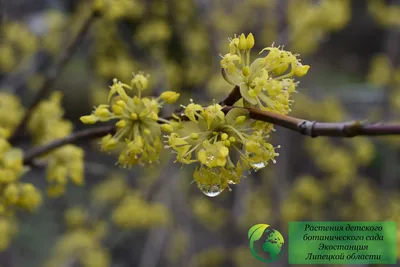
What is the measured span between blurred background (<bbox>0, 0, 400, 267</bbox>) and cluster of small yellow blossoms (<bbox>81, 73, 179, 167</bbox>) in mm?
1489

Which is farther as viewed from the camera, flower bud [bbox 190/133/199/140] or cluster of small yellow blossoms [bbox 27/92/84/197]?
cluster of small yellow blossoms [bbox 27/92/84/197]

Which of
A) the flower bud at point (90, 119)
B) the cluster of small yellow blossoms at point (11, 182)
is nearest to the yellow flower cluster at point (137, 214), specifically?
the cluster of small yellow blossoms at point (11, 182)

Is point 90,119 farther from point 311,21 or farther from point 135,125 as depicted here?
point 311,21

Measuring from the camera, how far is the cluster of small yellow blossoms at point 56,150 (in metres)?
1.36

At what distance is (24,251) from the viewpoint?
10.8 feet

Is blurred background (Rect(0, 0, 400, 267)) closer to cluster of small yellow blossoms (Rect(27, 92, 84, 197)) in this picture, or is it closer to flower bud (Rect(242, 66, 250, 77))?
cluster of small yellow blossoms (Rect(27, 92, 84, 197))

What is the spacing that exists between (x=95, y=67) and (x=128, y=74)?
356mm

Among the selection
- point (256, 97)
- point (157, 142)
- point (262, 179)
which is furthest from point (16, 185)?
point (262, 179)

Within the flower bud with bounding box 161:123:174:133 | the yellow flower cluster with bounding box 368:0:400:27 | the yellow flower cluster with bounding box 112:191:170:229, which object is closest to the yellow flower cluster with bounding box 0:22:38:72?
the yellow flower cluster with bounding box 112:191:170:229

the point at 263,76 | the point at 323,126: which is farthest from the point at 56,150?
the point at 323,126

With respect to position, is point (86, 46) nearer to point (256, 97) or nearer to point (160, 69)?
point (160, 69)

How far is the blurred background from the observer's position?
274 cm

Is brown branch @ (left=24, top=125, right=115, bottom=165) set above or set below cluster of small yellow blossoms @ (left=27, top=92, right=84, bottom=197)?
below

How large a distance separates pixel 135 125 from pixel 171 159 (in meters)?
1.67
